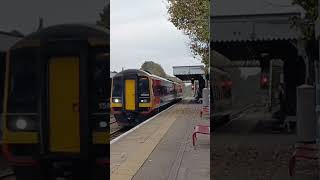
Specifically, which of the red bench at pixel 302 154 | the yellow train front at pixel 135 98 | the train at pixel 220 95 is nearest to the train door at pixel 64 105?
the train at pixel 220 95

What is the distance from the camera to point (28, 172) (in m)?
3.71

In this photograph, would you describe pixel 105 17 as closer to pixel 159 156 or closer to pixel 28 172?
pixel 28 172

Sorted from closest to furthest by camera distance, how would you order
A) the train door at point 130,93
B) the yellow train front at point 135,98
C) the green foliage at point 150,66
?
1. the green foliage at point 150,66
2. the yellow train front at point 135,98
3. the train door at point 130,93

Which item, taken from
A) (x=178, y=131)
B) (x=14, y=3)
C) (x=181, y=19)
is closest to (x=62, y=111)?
(x=14, y=3)

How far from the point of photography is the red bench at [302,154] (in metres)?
3.62

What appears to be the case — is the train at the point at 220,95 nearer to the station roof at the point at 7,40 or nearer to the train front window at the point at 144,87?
the station roof at the point at 7,40

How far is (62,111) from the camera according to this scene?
3.62 metres

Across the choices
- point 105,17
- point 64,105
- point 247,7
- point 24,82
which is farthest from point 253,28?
point 24,82

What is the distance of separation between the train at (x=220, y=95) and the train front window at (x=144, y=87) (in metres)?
10.2

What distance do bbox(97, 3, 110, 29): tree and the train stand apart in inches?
31.9

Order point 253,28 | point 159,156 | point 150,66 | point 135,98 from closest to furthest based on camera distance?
point 253,28 → point 150,66 → point 159,156 → point 135,98

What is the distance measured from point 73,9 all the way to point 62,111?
72 cm

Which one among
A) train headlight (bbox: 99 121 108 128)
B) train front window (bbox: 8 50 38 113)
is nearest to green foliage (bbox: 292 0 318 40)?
train headlight (bbox: 99 121 108 128)

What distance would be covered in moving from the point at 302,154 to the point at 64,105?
1715mm
